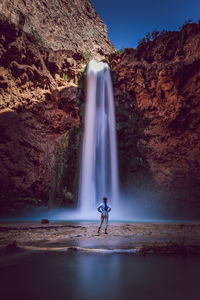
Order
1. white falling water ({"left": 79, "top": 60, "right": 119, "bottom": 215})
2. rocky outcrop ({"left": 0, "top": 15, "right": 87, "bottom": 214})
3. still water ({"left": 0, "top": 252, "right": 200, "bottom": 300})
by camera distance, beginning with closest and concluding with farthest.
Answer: still water ({"left": 0, "top": 252, "right": 200, "bottom": 300}), rocky outcrop ({"left": 0, "top": 15, "right": 87, "bottom": 214}), white falling water ({"left": 79, "top": 60, "right": 119, "bottom": 215})

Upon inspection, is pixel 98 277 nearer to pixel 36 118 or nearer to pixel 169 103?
pixel 36 118

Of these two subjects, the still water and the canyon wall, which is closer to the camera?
the still water

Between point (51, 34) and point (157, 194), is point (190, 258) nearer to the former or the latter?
point (157, 194)

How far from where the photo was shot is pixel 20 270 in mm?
2746

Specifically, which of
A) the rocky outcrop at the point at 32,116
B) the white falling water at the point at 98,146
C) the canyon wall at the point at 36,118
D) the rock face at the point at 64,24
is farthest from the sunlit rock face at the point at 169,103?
the rock face at the point at 64,24

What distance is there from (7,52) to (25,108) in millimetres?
4565

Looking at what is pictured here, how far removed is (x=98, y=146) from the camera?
17.9m

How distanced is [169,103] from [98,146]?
7.87m

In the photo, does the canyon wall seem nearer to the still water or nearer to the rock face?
the rock face

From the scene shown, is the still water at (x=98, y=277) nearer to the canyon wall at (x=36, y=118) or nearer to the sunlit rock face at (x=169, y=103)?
the canyon wall at (x=36, y=118)

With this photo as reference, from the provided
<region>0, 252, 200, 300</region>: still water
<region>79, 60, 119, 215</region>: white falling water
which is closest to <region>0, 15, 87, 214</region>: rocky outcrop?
<region>79, 60, 119, 215</region>: white falling water

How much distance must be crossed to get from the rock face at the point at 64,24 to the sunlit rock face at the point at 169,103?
1047cm

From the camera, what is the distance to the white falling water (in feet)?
54.7

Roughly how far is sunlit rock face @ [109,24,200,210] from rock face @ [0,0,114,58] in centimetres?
1047
